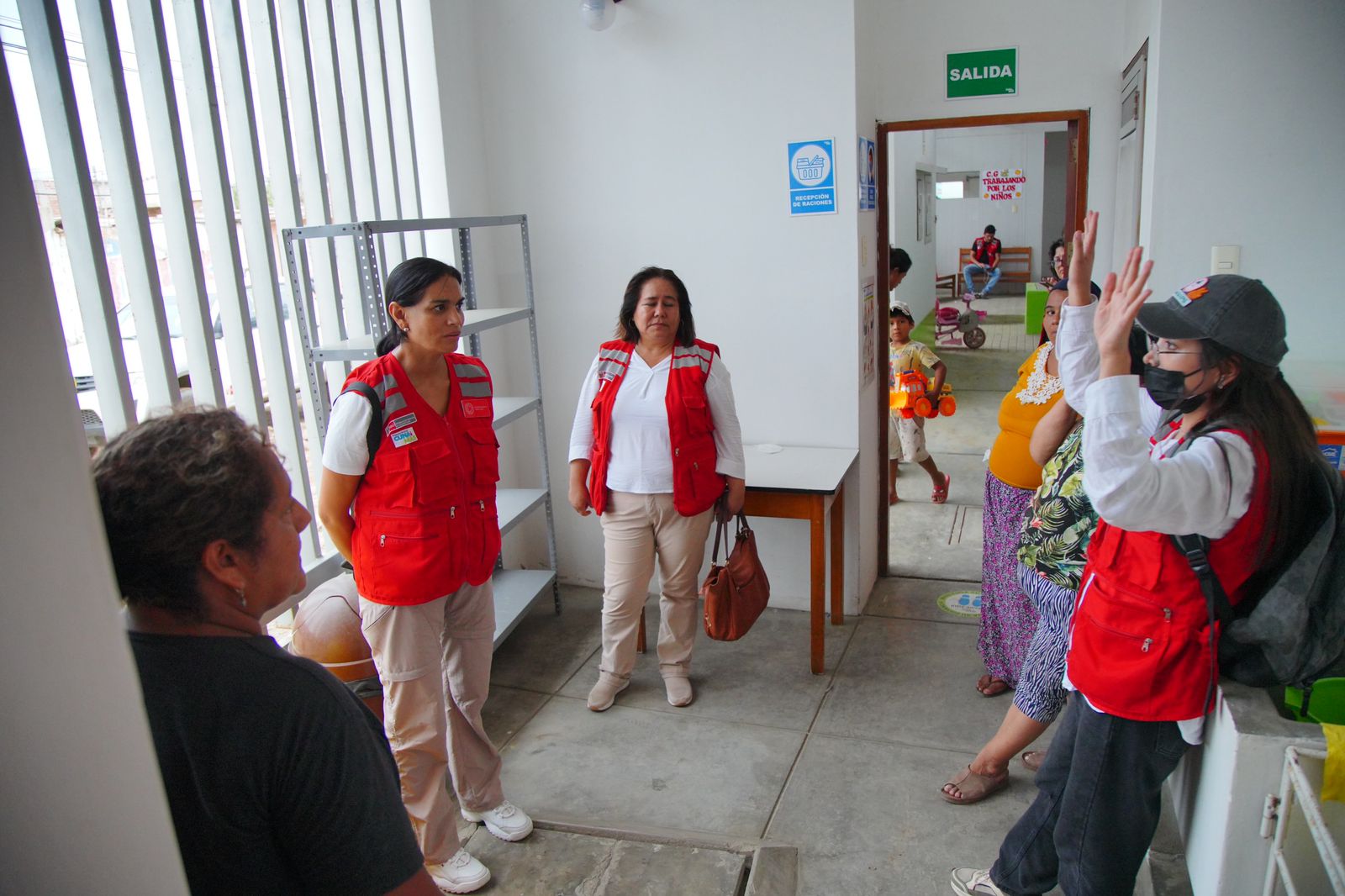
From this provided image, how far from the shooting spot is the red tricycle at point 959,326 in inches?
381

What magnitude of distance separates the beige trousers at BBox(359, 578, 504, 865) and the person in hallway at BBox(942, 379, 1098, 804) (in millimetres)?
1548

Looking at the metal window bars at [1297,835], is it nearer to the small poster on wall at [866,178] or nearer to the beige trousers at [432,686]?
the beige trousers at [432,686]

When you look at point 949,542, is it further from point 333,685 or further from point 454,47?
point 333,685

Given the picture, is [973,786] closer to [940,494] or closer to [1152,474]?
[1152,474]

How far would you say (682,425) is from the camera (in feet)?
10.7

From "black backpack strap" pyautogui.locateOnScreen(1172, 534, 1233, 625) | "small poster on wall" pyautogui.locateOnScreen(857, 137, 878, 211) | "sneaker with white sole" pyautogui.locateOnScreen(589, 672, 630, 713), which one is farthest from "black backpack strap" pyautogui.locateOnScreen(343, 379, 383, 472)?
"small poster on wall" pyautogui.locateOnScreen(857, 137, 878, 211)

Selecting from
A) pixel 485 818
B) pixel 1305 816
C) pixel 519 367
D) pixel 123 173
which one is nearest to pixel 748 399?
pixel 519 367

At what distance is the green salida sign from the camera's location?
3953mm

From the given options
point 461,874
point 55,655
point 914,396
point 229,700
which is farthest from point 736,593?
point 55,655

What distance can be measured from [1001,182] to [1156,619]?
13254 mm

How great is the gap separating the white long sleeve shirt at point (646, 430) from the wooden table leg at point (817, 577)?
0.38 meters

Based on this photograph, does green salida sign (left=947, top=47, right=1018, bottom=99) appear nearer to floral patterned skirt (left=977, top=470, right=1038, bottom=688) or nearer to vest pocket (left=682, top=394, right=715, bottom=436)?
floral patterned skirt (left=977, top=470, right=1038, bottom=688)

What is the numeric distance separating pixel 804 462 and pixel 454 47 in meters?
2.45

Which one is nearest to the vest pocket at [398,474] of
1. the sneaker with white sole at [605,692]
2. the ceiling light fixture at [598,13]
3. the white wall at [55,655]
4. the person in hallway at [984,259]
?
the sneaker with white sole at [605,692]
